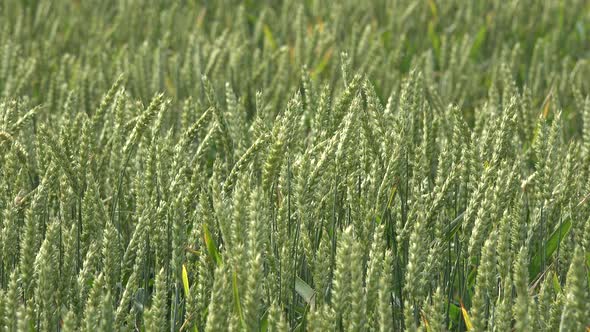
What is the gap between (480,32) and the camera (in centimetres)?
384

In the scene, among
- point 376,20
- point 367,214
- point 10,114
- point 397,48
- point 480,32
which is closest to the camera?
point 367,214

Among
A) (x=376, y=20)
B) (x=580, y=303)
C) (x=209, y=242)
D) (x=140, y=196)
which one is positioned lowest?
(x=580, y=303)

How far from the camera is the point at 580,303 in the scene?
1.20m

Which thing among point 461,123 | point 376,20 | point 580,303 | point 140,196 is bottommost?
point 580,303

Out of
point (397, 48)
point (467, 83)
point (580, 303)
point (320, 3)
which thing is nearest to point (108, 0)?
point (320, 3)

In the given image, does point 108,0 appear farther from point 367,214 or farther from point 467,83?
point 367,214

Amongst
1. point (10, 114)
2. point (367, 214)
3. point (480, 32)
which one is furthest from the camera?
point (480, 32)

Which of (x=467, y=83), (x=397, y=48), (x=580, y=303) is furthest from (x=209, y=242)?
(x=397, y=48)

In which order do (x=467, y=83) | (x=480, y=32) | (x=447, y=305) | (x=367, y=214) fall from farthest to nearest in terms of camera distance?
(x=480, y=32) < (x=467, y=83) < (x=447, y=305) < (x=367, y=214)

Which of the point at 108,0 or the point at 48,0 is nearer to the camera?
the point at 48,0

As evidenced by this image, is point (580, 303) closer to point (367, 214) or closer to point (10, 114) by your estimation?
point (367, 214)

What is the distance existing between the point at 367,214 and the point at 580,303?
377 millimetres

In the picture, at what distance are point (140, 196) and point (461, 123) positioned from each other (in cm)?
63

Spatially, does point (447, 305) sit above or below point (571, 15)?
below
